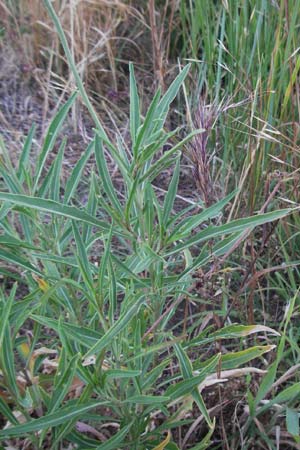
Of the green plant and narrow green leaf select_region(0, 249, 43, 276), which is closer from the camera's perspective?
the green plant

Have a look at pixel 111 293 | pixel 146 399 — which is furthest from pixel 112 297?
pixel 146 399

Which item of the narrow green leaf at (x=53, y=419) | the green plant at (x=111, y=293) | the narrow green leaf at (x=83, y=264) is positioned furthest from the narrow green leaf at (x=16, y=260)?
the narrow green leaf at (x=53, y=419)

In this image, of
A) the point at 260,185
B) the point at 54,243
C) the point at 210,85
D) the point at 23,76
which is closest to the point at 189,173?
the point at 210,85

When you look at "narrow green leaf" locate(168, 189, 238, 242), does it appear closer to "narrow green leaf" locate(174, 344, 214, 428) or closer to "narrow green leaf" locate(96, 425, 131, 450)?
"narrow green leaf" locate(174, 344, 214, 428)

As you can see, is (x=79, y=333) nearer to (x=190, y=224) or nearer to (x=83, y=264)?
(x=83, y=264)

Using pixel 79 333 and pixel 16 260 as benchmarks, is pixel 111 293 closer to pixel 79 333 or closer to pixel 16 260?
pixel 79 333

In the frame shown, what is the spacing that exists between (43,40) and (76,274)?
1.32 meters

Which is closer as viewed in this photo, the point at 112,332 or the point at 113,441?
the point at 112,332

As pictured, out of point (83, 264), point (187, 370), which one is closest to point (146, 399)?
point (187, 370)

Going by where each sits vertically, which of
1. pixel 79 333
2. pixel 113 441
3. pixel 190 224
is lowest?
pixel 113 441

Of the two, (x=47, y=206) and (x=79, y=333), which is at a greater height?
(x=47, y=206)

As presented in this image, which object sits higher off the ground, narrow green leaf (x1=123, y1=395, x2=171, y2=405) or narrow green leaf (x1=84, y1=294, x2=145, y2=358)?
narrow green leaf (x1=84, y1=294, x2=145, y2=358)

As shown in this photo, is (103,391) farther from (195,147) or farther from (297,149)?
(297,149)

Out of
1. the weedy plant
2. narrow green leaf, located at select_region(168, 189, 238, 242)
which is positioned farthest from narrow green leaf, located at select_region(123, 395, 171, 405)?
narrow green leaf, located at select_region(168, 189, 238, 242)
